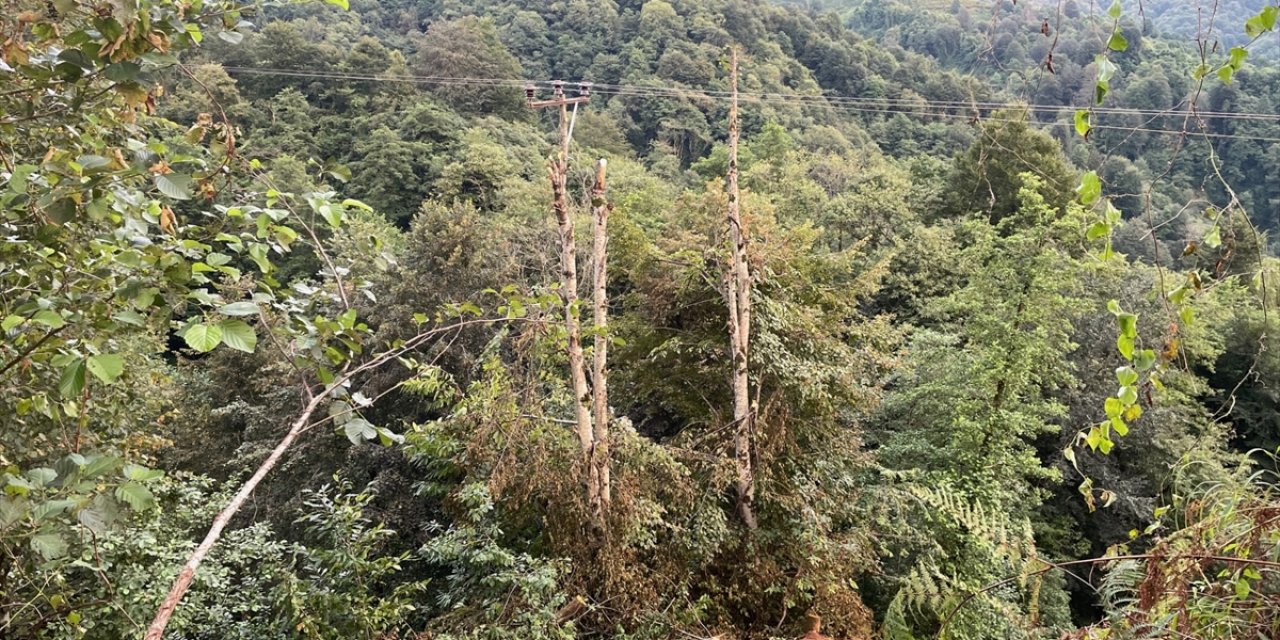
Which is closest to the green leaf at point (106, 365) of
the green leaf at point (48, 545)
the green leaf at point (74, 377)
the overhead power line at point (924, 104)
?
the green leaf at point (74, 377)

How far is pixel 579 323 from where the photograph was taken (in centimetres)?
599

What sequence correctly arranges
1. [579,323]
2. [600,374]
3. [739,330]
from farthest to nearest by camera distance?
[739,330] → [600,374] → [579,323]

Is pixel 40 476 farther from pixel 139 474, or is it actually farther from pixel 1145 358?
pixel 1145 358

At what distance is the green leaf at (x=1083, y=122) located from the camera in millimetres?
1212

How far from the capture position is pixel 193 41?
5.33ft

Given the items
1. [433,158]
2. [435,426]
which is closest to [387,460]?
[435,426]

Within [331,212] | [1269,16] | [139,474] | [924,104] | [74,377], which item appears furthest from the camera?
[924,104]

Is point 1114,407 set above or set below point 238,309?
above

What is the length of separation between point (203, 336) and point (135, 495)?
31 cm

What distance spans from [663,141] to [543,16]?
17.9 m

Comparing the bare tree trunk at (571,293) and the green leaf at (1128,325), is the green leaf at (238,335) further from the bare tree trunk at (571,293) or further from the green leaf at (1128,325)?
the bare tree trunk at (571,293)

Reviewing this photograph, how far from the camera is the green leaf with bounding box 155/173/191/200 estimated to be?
57.8 inches

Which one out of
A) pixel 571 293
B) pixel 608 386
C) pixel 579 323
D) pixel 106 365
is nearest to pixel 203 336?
pixel 106 365

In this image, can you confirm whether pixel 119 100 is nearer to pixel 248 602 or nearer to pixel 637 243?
pixel 248 602
